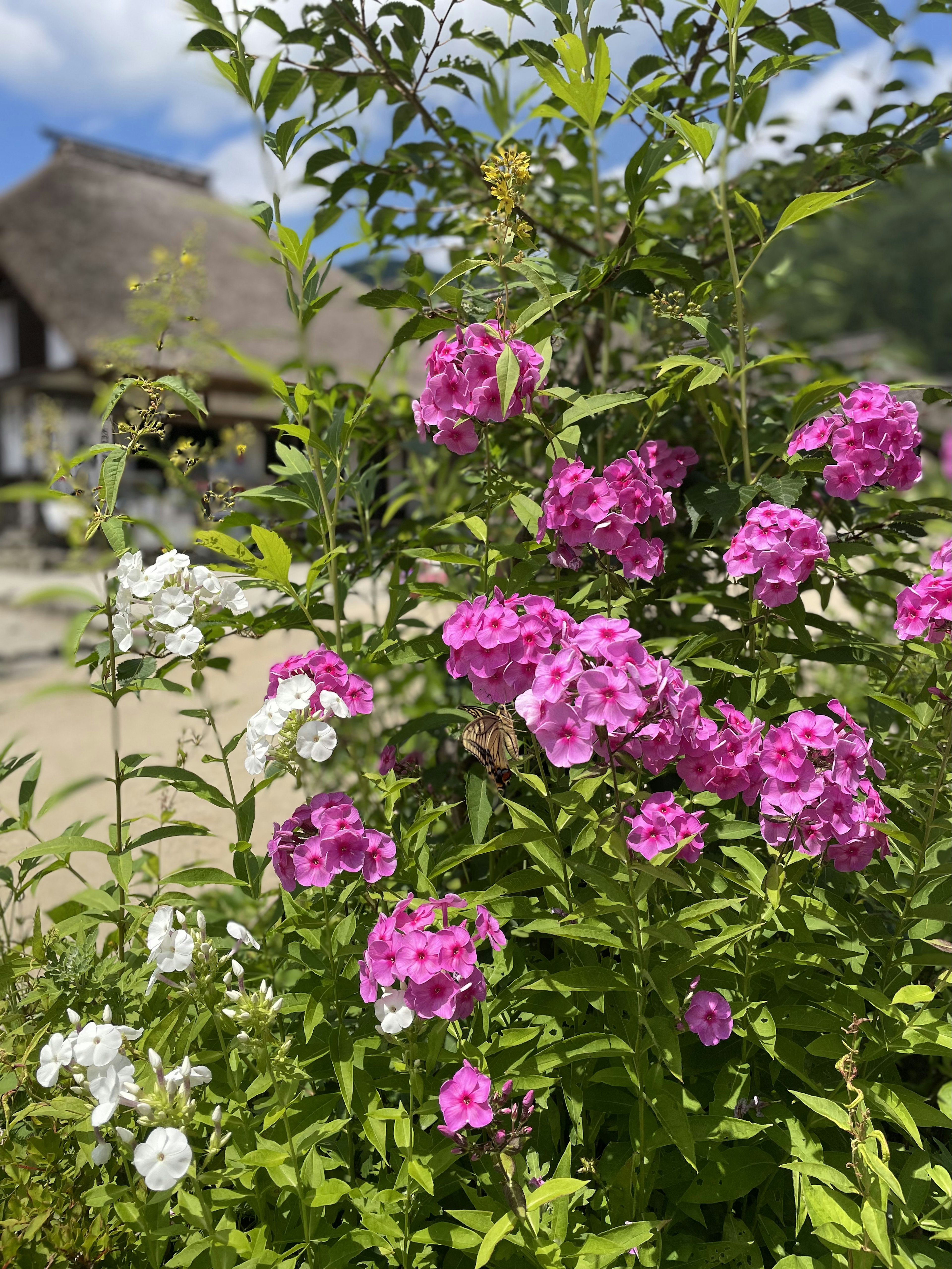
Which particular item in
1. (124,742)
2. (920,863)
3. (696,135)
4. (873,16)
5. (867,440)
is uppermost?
(873,16)

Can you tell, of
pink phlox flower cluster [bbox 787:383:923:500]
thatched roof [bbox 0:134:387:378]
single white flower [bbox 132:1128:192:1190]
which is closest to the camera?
single white flower [bbox 132:1128:192:1190]

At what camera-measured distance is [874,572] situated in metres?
1.92

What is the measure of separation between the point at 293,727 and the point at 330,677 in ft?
0.46

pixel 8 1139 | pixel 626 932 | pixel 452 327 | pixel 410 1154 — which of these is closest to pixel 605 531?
pixel 452 327

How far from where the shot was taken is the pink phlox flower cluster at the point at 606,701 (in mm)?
1215

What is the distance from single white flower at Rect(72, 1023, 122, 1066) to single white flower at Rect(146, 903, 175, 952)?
13 cm

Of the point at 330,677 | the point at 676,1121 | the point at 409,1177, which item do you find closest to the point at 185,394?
the point at 330,677

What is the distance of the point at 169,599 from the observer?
1508 mm

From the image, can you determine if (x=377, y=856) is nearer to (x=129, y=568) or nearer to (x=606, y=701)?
(x=606, y=701)

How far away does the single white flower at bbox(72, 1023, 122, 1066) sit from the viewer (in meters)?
1.16

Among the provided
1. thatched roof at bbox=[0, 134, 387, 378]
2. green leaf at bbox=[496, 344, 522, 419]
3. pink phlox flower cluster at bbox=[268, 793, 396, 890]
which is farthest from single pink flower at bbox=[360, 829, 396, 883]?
thatched roof at bbox=[0, 134, 387, 378]

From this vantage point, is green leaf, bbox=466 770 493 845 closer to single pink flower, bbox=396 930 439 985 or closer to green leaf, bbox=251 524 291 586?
single pink flower, bbox=396 930 439 985

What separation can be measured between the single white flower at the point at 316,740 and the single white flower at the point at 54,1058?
49 centimetres

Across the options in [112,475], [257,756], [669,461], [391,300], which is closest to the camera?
[257,756]
